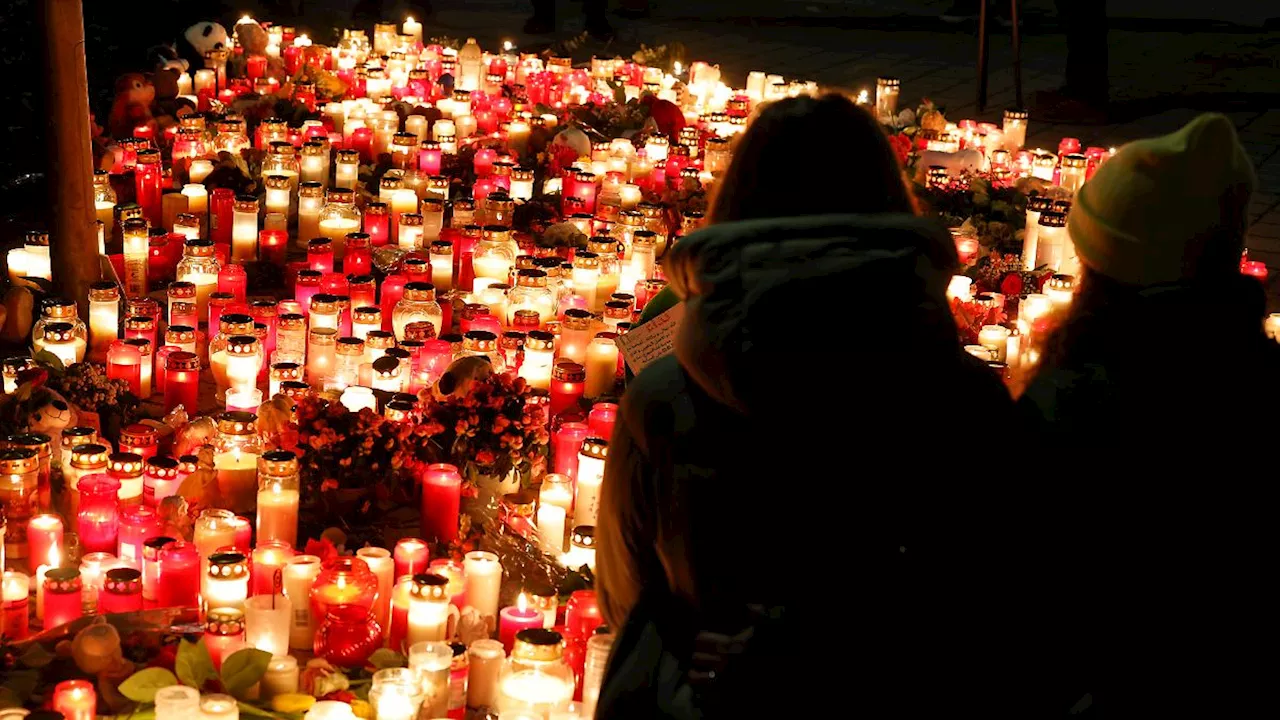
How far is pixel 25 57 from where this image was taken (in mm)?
8312

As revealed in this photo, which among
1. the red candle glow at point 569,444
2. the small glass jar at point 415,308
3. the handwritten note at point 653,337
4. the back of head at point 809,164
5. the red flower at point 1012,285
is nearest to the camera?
the back of head at point 809,164

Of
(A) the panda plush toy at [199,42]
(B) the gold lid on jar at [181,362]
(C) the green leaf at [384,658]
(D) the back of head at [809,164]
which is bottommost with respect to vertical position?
(C) the green leaf at [384,658]

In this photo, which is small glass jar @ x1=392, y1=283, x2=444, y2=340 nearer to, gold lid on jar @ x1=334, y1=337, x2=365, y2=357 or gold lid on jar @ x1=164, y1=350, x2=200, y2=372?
gold lid on jar @ x1=334, y1=337, x2=365, y2=357

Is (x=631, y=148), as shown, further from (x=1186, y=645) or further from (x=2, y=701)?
(x=1186, y=645)

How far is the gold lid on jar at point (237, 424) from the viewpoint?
14.0 feet

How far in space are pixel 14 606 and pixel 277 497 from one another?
26.4 inches

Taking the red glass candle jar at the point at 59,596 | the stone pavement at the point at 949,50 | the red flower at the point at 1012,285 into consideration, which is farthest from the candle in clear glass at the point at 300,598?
the stone pavement at the point at 949,50

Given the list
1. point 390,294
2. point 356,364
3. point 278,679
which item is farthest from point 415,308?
point 278,679

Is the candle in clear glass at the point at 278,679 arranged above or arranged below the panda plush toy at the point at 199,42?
below

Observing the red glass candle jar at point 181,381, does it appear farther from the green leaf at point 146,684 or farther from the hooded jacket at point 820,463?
the hooded jacket at point 820,463

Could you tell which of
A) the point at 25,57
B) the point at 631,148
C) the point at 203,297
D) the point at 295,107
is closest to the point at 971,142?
the point at 631,148

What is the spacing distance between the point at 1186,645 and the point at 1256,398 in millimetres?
340

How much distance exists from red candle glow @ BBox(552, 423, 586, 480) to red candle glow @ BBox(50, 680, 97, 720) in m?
1.72

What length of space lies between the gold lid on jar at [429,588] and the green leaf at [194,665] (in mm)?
Answer: 508
